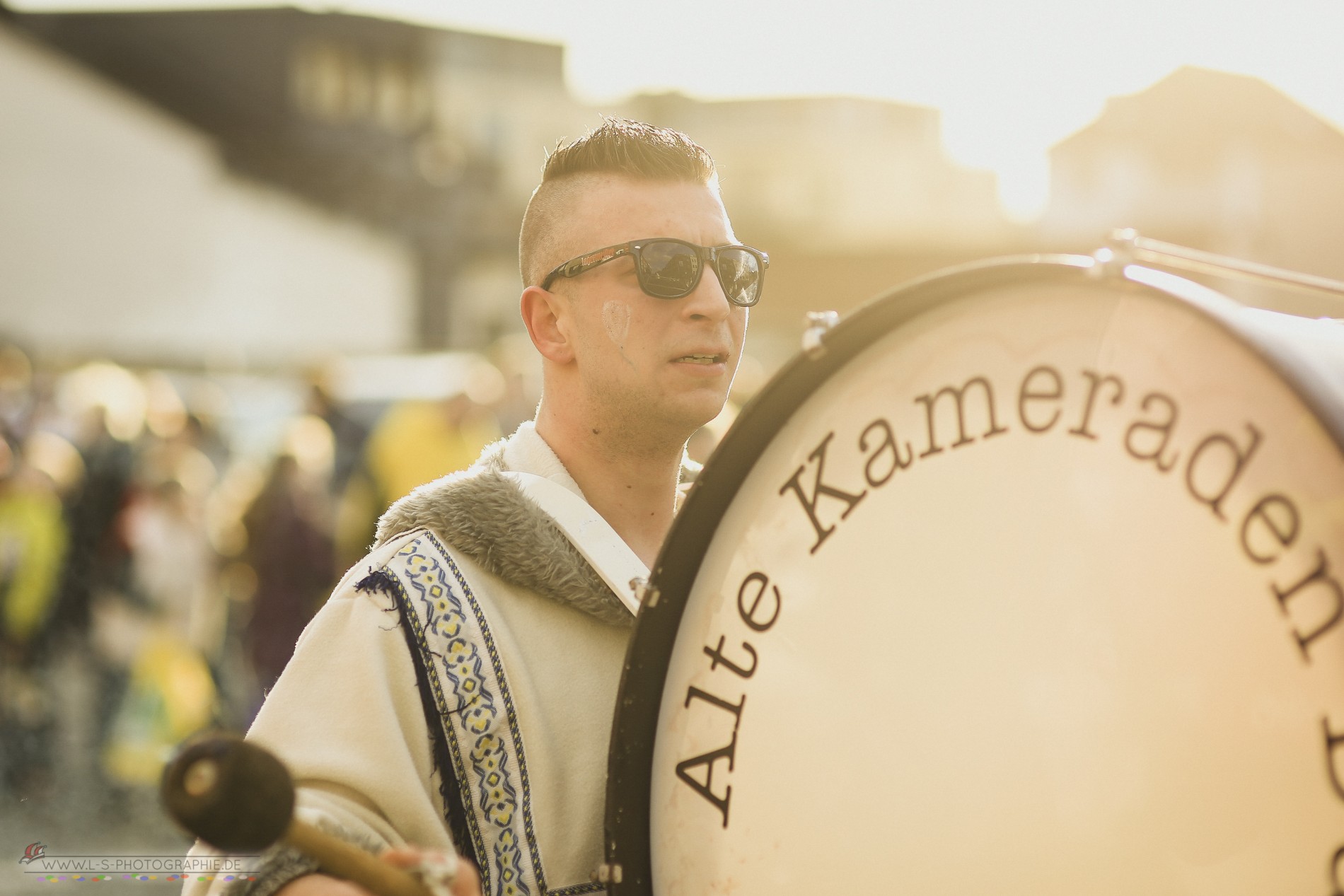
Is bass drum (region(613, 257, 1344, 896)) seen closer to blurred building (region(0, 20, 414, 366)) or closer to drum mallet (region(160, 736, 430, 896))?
drum mallet (region(160, 736, 430, 896))

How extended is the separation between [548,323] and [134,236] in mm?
19459

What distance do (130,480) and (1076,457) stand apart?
22.4 feet

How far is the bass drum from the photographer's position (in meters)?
1.05

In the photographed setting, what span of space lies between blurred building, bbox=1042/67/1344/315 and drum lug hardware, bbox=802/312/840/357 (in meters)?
10.1

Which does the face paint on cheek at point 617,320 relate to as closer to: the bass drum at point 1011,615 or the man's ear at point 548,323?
the man's ear at point 548,323

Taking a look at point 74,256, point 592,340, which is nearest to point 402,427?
point 592,340

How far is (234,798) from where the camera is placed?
111 centimetres

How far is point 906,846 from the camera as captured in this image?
4.33ft

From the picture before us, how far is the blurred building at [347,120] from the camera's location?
22.9m

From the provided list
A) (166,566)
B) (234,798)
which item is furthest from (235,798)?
(166,566)

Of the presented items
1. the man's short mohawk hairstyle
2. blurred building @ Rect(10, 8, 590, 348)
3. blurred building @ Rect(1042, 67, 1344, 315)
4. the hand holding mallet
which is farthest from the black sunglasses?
blurred building @ Rect(10, 8, 590, 348)

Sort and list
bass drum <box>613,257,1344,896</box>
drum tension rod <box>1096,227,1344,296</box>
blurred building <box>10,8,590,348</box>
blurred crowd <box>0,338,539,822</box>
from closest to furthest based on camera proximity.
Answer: bass drum <box>613,257,1344,896</box>
drum tension rod <box>1096,227,1344,296</box>
blurred crowd <box>0,338,539,822</box>
blurred building <box>10,8,590,348</box>

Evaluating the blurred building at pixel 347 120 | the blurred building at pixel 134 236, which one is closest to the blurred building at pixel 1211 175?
the blurred building at pixel 347 120

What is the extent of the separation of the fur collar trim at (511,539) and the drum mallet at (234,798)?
59cm
